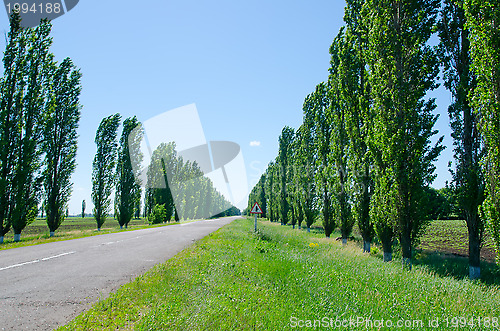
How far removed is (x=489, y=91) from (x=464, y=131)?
11.3 feet

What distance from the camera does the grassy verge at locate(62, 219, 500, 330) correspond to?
4.33m

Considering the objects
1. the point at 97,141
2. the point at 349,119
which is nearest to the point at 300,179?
the point at 349,119

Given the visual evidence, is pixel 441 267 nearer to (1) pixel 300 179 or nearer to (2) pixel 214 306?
(2) pixel 214 306

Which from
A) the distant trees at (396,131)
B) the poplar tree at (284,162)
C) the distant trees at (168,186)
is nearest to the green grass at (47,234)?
the distant trees at (168,186)

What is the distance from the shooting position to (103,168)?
33500mm

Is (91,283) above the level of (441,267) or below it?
above

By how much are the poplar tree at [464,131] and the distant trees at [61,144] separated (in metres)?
29.3

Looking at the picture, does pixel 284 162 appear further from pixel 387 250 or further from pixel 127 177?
pixel 387 250

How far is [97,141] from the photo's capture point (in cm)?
3422

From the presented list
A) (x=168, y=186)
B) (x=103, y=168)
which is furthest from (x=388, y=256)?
(x=168, y=186)

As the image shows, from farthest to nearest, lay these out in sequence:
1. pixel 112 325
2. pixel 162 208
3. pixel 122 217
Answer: pixel 162 208, pixel 122 217, pixel 112 325

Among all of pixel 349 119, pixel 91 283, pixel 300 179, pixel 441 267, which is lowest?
pixel 441 267

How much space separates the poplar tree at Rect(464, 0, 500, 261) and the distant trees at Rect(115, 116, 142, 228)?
3678cm

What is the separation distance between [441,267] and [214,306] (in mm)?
11443
